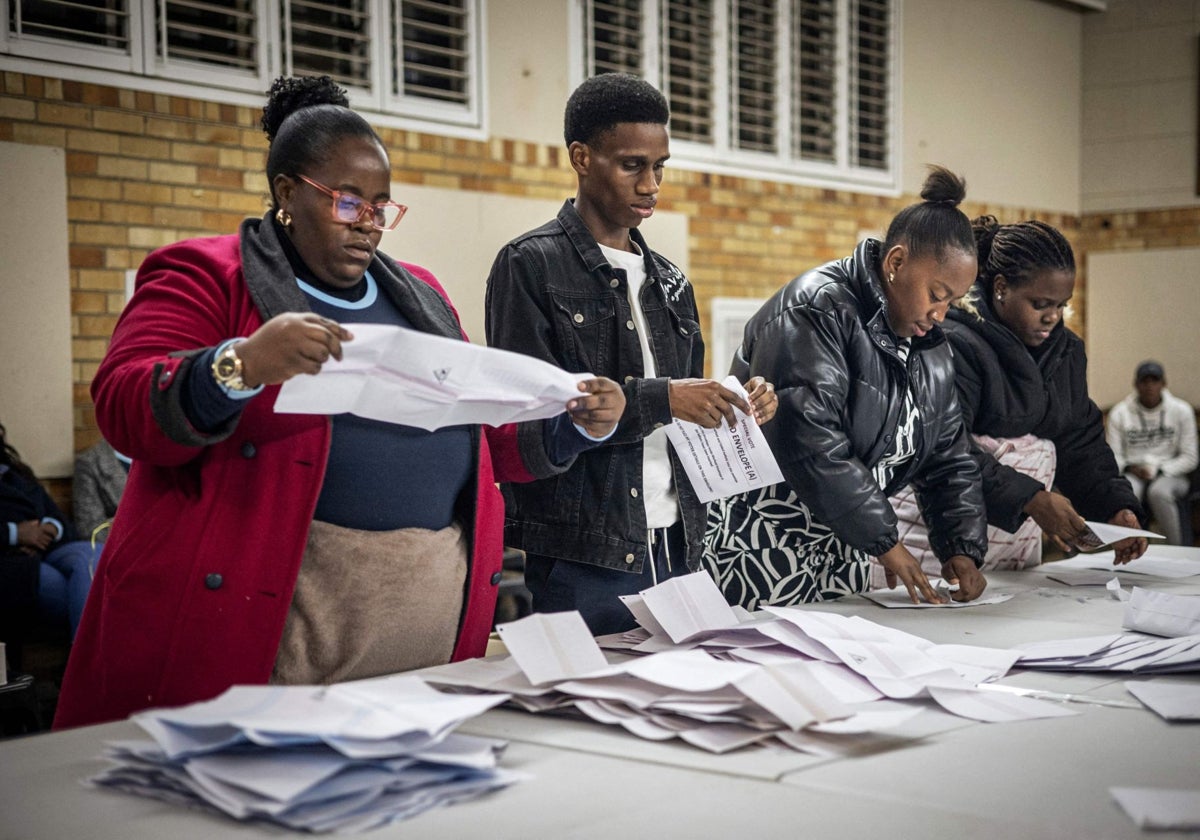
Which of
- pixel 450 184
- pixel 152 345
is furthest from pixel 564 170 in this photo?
pixel 152 345

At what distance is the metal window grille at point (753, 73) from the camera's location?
7.60 metres

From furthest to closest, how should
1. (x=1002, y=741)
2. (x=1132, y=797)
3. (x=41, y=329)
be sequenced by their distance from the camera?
(x=41, y=329)
(x=1002, y=741)
(x=1132, y=797)

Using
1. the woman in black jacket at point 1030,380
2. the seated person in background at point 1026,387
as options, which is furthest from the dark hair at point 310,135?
the woman in black jacket at point 1030,380

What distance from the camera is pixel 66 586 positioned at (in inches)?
182

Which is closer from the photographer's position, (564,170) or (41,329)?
(41,329)

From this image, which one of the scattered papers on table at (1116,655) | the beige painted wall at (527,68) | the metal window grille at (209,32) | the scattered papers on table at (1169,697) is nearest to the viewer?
the scattered papers on table at (1169,697)

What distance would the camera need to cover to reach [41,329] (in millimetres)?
4895

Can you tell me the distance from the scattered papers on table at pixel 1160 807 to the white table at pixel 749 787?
0.05ft

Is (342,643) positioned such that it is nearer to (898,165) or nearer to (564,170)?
(564,170)

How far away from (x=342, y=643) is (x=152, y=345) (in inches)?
19.6

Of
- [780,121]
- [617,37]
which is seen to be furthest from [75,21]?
[780,121]

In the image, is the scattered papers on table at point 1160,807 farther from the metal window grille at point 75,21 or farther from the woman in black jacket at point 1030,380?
the metal window grille at point 75,21

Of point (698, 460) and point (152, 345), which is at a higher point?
point (152, 345)

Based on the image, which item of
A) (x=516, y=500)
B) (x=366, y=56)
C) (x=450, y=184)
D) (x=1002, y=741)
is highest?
(x=366, y=56)
